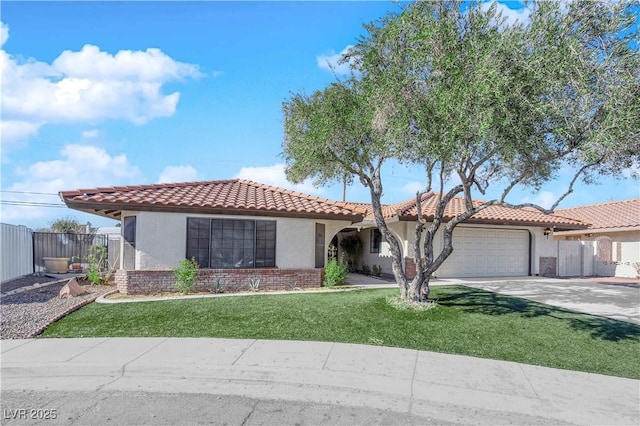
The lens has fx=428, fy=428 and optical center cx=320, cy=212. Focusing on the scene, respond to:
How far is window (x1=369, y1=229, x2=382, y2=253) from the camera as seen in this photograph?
68.5 feet

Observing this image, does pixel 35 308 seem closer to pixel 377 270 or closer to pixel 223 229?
pixel 223 229

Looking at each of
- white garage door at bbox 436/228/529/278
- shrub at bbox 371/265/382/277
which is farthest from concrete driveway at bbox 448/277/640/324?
shrub at bbox 371/265/382/277

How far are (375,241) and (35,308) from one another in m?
14.6

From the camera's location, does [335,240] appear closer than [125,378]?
No

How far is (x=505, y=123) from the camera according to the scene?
25.0ft

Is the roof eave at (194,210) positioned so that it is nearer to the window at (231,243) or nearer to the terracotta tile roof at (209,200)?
the terracotta tile roof at (209,200)

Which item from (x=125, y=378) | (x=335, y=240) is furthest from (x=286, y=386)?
(x=335, y=240)

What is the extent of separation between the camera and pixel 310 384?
5.92 m

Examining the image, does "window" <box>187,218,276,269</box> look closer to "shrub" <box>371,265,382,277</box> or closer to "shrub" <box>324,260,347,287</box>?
"shrub" <box>324,260,347,287</box>

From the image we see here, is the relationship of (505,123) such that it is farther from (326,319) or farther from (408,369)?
(326,319)

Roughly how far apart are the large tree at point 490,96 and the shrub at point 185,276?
519 centimetres

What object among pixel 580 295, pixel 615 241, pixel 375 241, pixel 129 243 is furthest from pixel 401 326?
pixel 615 241

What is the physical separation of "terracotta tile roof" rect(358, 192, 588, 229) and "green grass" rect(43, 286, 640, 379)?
21.8 ft

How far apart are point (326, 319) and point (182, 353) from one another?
3289 mm
